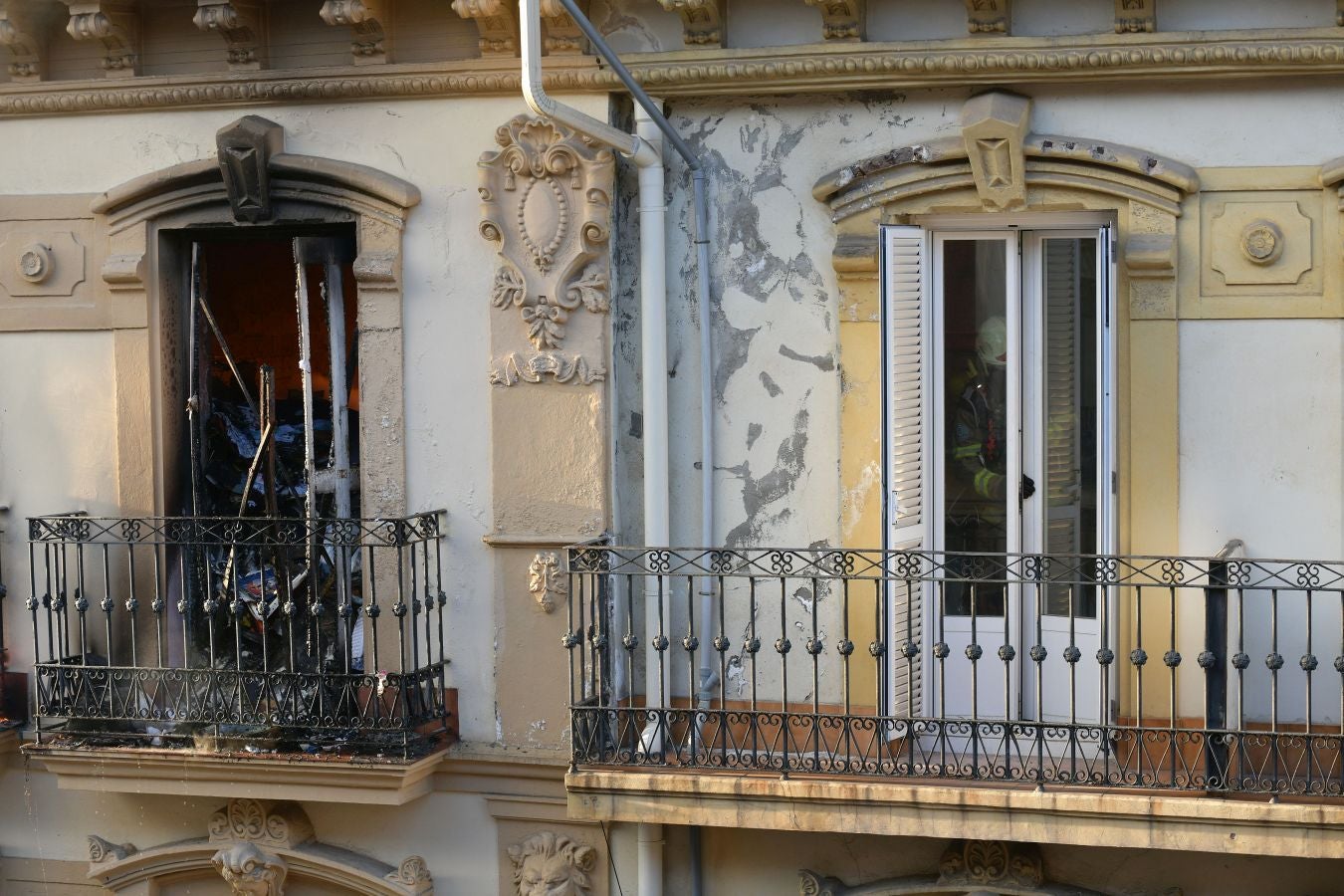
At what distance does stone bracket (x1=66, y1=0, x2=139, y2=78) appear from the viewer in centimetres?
905

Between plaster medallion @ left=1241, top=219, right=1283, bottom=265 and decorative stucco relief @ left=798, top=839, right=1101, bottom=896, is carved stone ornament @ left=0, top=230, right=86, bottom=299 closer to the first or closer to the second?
decorative stucco relief @ left=798, top=839, right=1101, bottom=896

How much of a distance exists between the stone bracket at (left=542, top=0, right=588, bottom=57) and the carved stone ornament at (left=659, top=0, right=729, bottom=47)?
17.1 inches

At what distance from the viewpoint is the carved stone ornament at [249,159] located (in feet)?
29.3

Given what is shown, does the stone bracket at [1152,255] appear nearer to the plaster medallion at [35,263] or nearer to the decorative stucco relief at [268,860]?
the decorative stucco relief at [268,860]

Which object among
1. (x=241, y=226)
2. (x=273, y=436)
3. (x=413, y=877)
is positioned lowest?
(x=413, y=877)

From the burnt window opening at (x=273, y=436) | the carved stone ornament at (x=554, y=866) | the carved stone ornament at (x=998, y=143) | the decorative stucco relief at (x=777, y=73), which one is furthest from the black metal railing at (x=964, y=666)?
the decorative stucco relief at (x=777, y=73)

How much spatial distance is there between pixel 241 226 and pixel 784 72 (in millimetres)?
2935

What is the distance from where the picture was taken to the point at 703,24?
8500 millimetres

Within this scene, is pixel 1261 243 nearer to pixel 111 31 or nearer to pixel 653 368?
pixel 653 368

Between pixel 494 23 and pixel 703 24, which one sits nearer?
pixel 703 24

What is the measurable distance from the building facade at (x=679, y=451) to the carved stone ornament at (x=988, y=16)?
0.01 m

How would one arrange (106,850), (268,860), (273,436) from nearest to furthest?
(268,860) → (273,436) → (106,850)

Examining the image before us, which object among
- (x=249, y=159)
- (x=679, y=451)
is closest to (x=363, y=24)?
(x=249, y=159)

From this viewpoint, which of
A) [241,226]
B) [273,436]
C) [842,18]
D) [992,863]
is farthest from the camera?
[273,436]
